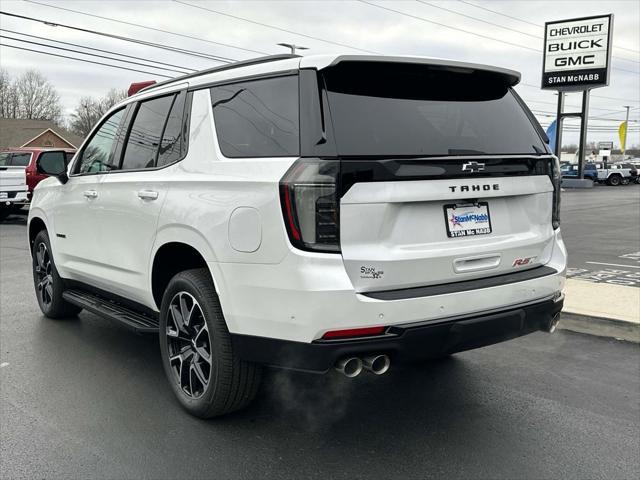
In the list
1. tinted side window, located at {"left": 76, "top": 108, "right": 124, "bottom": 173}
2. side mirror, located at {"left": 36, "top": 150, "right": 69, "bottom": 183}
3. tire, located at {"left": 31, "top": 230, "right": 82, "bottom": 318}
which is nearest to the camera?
tinted side window, located at {"left": 76, "top": 108, "right": 124, "bottom": 173}

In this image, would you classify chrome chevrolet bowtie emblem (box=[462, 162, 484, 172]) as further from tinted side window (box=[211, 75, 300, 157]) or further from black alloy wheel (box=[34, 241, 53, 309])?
black alloy wheel (box=[34, 241, 53, 309])

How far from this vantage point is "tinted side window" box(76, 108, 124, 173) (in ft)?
15.6

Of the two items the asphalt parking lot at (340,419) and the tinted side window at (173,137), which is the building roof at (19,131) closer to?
the asphalt parking lot at (340,419)

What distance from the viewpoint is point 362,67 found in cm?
312

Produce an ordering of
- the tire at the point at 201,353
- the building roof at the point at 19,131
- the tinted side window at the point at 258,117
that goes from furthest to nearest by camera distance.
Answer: the building roof at the point at 19,131 → the tire at the point at 201,353 → the tinted side window at the point at 258,117

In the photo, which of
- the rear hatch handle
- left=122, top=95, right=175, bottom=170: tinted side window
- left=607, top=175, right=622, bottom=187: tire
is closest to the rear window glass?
the rear hatch handle

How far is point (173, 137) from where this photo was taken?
3.92 meters

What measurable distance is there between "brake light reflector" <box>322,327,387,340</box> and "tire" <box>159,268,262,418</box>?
0.65 meters

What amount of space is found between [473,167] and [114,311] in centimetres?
282

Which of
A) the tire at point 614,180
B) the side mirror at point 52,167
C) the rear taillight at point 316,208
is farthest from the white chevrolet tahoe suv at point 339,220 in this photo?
Answer: the tire at point 614,180

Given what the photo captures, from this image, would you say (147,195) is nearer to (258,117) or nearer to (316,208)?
(258,117)

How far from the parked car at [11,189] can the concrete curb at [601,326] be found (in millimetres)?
15794

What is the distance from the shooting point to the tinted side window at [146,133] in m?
4.12

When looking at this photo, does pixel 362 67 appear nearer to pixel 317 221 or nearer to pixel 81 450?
pixel 317 221
